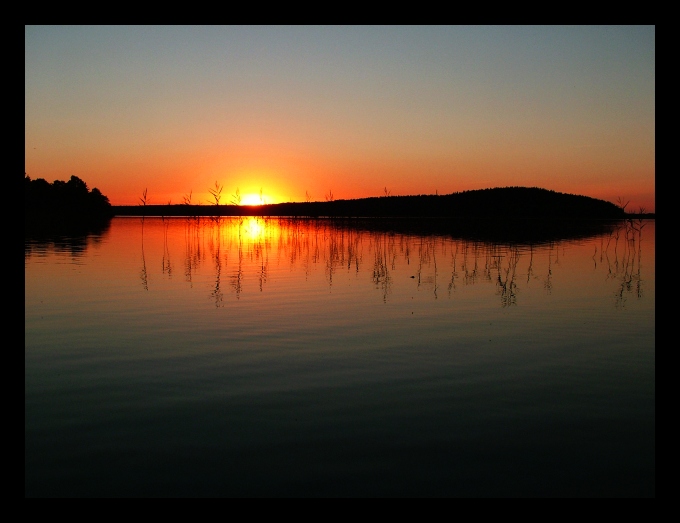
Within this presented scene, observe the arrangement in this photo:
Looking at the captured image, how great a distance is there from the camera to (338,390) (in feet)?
25.9

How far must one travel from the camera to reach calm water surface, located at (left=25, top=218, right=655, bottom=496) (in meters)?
5.69

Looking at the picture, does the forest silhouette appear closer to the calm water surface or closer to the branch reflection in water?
the branch reflection in water

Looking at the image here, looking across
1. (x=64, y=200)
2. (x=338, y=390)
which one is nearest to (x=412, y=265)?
(x=338, y=390)

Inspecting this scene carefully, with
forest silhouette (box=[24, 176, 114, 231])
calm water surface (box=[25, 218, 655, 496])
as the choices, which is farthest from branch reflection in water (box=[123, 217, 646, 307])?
forest silhouette (box=[24, 176, 114, 231])

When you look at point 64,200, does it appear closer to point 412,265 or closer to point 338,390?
point 412,265

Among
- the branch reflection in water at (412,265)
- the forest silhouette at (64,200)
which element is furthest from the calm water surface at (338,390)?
the forest silhouette at (64,200)

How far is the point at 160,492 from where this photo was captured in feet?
17.7

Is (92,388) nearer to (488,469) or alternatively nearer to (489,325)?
(488,469)

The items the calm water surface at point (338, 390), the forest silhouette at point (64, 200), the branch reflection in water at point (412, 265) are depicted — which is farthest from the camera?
the forest silhouette at point (64, 200)

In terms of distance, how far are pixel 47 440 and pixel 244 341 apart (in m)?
4.39

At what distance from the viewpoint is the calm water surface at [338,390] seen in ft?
18.7

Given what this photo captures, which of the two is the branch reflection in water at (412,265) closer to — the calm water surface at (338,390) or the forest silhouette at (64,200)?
the calm water surface at (338,390)
